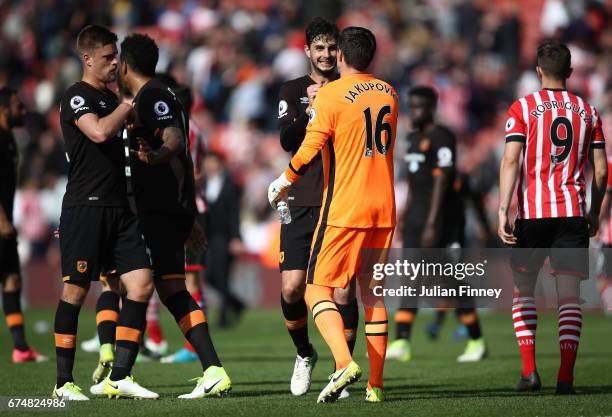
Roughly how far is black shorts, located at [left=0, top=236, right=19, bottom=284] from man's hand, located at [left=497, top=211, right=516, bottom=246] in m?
5.40

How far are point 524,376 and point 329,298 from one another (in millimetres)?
1897

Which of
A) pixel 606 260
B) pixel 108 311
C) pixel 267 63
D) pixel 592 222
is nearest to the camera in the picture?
pixel 592 222

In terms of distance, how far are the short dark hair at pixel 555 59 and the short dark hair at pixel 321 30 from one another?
1.58 m

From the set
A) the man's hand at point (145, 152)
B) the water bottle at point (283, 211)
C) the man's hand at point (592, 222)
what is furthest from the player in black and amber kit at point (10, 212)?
the man's hand at point (592, 222)

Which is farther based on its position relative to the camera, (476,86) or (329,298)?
(476,86)

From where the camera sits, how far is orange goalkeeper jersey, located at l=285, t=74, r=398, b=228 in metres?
7.89

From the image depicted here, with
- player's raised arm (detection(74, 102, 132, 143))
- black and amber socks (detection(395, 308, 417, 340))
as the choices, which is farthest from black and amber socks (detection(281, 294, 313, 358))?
black and amber socks (detection(395, 308, 417, 340))

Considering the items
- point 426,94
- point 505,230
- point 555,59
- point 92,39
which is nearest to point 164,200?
point 92,39

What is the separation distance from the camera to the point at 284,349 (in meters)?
13.6

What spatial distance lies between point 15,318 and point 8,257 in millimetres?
645

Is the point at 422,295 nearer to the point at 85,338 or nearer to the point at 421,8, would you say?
the point at 85,338

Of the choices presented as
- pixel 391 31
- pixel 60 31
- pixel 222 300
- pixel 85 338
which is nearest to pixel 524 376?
pixel 85 338

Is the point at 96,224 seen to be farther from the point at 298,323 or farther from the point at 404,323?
the point at 404,323

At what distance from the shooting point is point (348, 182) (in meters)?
7.94
